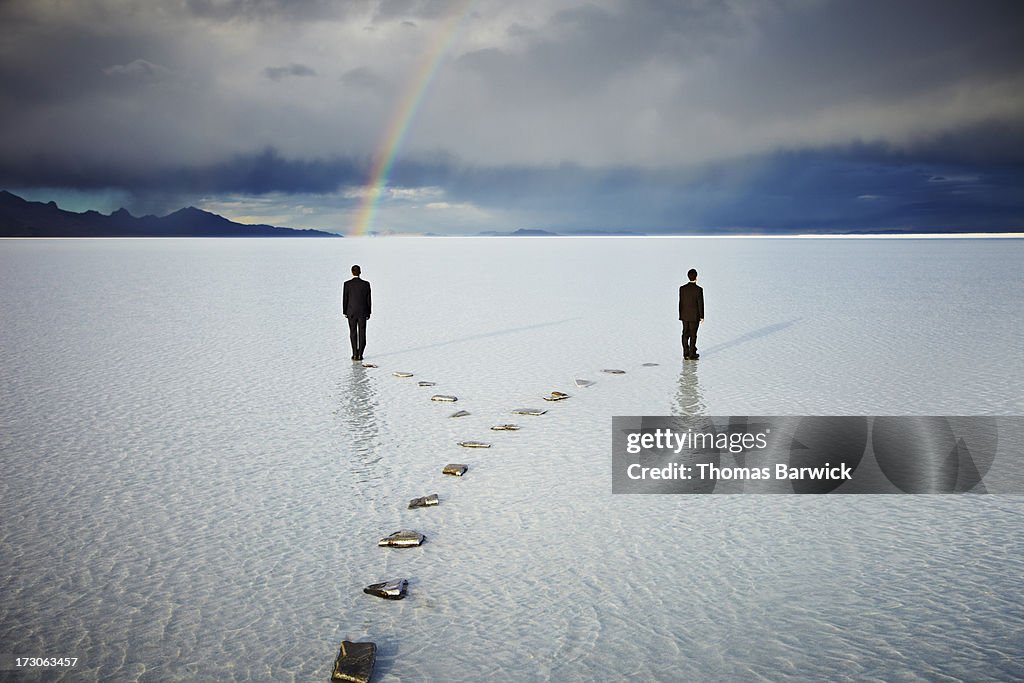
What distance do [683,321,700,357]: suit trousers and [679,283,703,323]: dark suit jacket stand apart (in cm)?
11

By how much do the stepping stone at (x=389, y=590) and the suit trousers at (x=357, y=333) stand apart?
33.4 feet

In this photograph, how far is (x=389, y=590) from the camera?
5.75 metres

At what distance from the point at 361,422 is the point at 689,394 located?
207 inches

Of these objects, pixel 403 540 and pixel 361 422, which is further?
pixel 361 422

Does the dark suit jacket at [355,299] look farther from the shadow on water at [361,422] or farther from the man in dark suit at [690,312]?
the man in dark suit at [690,312]

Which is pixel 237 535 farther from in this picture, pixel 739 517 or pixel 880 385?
pixel 880 385

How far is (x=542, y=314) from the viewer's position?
24406 millimetres

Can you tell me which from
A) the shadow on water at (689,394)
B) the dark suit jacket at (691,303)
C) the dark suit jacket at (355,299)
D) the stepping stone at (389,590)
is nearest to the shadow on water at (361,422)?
the dark suit jacket at (355,299)

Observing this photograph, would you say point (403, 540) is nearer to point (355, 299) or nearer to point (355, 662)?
point (355, 662)

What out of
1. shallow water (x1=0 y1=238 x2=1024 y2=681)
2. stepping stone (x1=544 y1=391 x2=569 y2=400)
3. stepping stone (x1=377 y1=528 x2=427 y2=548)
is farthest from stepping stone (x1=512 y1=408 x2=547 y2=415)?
stepping stone (x1=377 y1=528 x2=427 y2=548)

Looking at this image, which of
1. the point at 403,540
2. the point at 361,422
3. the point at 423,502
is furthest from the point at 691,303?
the point at 403,540

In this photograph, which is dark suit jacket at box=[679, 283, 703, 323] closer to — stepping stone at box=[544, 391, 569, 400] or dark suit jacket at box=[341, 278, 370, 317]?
stepping stone at box=[544, 391, 569, 400]

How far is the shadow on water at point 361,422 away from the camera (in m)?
8.85

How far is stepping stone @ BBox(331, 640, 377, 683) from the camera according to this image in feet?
15.2
